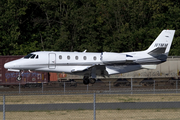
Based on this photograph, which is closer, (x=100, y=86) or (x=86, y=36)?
(x=100, y=86)

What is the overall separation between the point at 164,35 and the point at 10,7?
23854 millimetres

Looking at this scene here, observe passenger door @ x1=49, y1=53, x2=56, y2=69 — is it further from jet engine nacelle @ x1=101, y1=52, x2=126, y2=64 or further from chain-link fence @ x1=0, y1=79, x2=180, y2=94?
jet engine nacelle @ x1=101, y1=52, x2=126, y2=64

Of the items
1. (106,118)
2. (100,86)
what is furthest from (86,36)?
(106,118)

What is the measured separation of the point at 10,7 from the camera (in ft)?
Answer: 148

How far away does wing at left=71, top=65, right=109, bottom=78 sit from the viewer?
1018 inches

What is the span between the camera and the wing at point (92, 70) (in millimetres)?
25848

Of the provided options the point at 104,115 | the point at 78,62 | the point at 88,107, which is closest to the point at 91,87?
the point at 78,62

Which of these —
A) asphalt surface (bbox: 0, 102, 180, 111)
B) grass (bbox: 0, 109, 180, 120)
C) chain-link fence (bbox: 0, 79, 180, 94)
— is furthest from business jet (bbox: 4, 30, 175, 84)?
grass (bbox: 0, 109, 180, 120)

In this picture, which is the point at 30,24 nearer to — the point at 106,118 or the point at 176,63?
the point at 176,63

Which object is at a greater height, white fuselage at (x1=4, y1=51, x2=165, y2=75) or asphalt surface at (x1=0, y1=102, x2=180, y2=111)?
white fuselage at (x1=4, y1=51, x2=165, y2=75)

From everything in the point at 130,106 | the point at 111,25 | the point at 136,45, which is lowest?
the point at 130,106

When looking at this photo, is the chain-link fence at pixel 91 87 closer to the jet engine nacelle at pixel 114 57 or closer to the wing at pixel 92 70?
the wing at pixel 92 70

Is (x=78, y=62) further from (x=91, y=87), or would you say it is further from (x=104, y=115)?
(x=104, y=115)

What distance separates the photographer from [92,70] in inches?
1032
